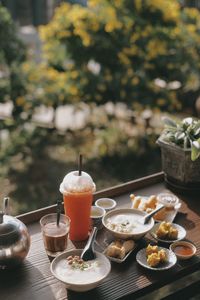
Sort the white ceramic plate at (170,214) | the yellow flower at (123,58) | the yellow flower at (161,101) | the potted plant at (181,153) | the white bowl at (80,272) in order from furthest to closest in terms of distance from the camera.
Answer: the yellow flower at (161,101) → the yellow flower at (123,58) → the potted plant at (181,153) → the white ceramic plate at (170,214) → the white bowl at (80,272)

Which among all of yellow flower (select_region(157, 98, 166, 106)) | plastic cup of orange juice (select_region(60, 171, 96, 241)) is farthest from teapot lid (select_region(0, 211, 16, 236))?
yellow flower (select_region(157, 98, 166, 106))

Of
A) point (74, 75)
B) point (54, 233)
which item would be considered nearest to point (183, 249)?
point (54, 233)

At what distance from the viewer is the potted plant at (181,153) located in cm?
217

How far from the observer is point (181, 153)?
2168mm

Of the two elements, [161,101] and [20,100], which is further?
[161,101]

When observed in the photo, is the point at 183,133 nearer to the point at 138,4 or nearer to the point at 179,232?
the point at 179,232

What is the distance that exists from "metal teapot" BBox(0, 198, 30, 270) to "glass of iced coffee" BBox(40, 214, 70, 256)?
0.08 m

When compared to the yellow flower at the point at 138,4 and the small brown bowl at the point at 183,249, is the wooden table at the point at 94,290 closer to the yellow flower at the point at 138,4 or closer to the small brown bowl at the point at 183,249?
the small brown bowl at the point at 183,249

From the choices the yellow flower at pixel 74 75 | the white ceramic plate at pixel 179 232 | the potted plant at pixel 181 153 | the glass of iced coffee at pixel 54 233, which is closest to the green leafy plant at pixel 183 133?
the potted plant at pixel 181 153

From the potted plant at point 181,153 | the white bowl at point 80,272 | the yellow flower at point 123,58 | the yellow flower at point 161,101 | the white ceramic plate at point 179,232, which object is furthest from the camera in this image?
the yellow flower at point 161,101

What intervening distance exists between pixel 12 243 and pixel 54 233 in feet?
0.58

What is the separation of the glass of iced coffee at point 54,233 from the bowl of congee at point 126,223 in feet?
0.64

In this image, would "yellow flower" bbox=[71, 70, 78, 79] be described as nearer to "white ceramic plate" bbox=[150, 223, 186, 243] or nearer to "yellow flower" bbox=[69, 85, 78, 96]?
"yellow flower" bbox=[69, 85, 78, 96]

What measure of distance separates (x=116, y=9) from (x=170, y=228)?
2.95 meters
